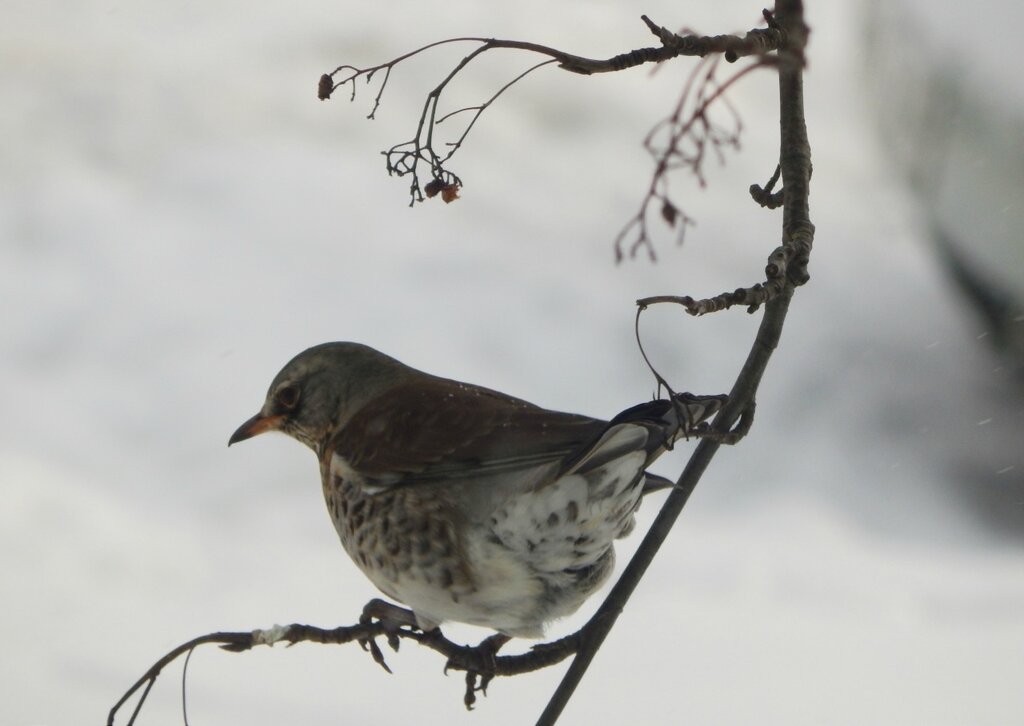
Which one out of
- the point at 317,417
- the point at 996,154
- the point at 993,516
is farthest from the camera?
the point at 993,516

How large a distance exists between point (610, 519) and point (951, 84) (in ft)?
5.22

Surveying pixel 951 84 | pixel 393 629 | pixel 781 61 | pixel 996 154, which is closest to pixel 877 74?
pixel 951 84

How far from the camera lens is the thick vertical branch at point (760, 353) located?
84 cm

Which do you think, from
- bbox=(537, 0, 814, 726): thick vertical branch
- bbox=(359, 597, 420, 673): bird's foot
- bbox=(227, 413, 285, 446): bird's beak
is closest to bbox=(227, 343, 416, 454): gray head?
bbox=(227, 413, 285, 446): bird's beak

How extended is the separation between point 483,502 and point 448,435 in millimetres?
99

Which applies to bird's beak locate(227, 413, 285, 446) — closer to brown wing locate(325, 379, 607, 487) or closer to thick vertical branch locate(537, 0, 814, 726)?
brown wing locate(325, 379, 607, 487)

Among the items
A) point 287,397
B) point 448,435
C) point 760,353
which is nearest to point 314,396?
point 287,397

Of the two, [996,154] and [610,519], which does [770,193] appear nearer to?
[610,519]

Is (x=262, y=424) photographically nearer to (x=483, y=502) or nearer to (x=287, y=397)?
(x=287, y=397)

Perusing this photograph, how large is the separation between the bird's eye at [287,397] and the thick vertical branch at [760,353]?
0.57m

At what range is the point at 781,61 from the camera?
0.47 meters

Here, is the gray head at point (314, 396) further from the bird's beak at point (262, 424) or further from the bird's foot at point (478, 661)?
the bird's foot at point (478, 661)

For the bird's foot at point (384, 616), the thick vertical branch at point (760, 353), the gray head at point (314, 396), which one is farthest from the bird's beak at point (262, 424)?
the thick vertical branch at point (760, 353)

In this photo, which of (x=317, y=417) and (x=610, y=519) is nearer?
(x=610, y=519)
